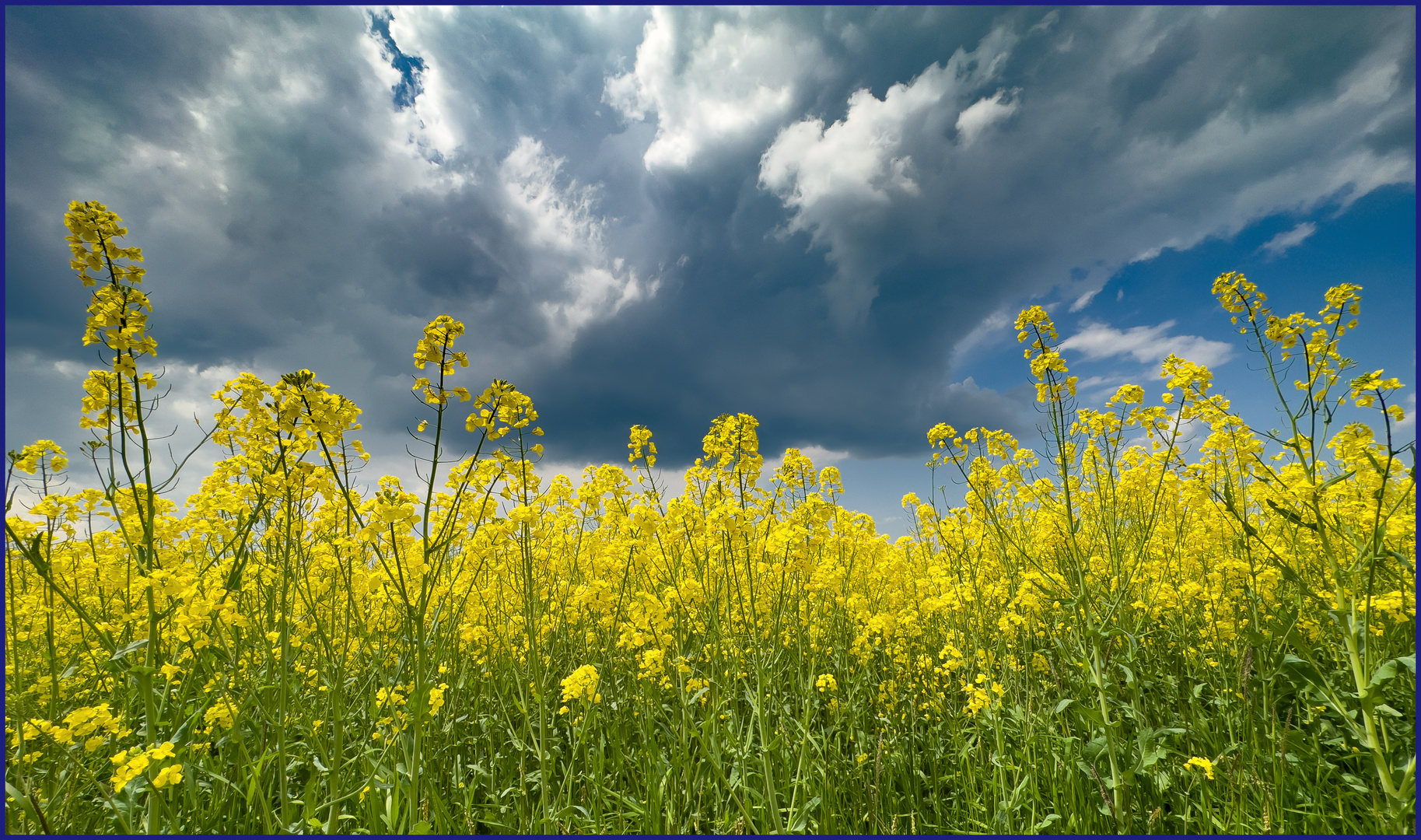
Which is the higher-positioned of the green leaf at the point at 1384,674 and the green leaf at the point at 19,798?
the green leaf at the point at 1384,674

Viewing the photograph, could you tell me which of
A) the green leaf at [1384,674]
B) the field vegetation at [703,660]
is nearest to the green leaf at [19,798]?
the field vegetation at [703,660]

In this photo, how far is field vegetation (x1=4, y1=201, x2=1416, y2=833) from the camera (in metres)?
2.61

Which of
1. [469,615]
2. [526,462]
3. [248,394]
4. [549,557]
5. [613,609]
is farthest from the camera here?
[549,557]

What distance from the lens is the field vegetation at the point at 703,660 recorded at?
2.61 metres

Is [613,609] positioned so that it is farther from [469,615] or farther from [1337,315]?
[1337,315]

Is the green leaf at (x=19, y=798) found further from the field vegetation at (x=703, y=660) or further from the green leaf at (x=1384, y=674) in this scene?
the green leaf at (x=1384, y=674)

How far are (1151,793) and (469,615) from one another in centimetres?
520

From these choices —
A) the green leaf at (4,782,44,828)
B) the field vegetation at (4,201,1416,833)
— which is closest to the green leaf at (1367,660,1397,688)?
the field vegetation at (4,201,1416,833)

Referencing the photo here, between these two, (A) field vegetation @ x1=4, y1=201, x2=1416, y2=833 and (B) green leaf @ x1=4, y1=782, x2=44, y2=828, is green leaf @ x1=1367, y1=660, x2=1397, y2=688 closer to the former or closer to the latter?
(A) field vegetation @ x1=4, y1=201, x2=1416, y2=833

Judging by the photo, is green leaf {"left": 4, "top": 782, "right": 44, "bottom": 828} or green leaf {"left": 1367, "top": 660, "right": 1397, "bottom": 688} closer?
green leaf {"left": 4, "top": 782, "right": 44, "bottom": 828}

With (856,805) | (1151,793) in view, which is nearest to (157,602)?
(856,805)

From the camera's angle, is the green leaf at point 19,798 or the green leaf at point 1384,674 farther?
the green leaf at point 1384,674

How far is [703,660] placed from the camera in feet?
14.7

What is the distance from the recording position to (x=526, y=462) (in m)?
3.61
